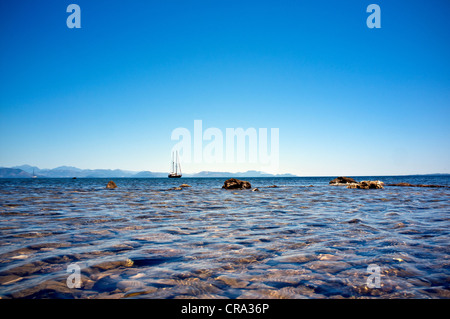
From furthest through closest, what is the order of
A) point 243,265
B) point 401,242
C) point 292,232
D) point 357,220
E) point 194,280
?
1. point 357,220
2. point 292,232
3. point 401,242
4. point 243,265
5. point 194,280

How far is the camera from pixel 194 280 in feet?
11.8

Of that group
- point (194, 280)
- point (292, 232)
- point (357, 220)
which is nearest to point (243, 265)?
point (194, 280)

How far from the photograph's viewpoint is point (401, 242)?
5648 mm

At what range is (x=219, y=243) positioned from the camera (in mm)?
5730

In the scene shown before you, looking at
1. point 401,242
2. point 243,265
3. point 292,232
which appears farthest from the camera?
point 292,232
